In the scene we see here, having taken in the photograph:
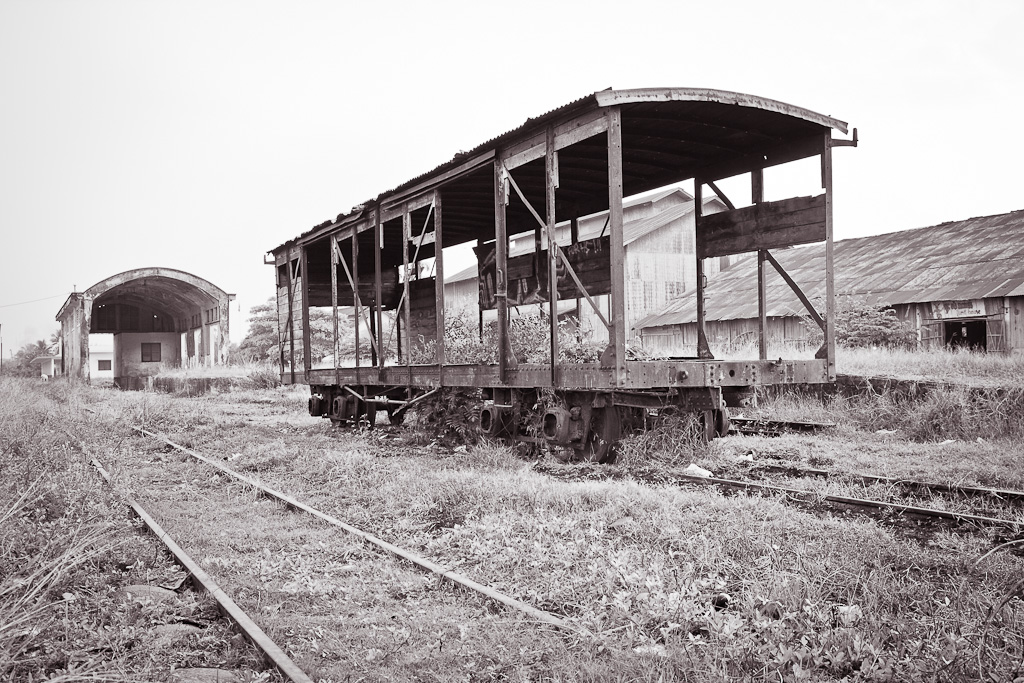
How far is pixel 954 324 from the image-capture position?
18.5 meters

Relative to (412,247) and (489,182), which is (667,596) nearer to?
(489,182)

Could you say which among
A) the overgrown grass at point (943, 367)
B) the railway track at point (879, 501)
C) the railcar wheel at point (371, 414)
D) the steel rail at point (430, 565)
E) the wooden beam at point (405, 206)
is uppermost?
the wooden beam at point (405, 206)

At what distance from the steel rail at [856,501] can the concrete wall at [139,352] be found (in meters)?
39.2

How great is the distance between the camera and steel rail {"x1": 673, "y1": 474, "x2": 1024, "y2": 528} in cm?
545

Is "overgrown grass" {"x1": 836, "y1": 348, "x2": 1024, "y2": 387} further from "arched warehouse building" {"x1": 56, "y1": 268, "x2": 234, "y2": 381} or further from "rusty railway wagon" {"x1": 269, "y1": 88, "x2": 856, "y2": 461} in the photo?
"arched warehouse building" {"x1": 56, "y1": 268, "x2": 234, "y2": 381}

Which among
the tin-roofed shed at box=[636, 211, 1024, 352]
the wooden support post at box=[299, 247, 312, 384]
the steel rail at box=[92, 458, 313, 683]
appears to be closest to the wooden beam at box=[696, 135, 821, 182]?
the tin-roofed shed at box=[636, 211, 1024, 352]

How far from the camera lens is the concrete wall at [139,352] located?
4125cm

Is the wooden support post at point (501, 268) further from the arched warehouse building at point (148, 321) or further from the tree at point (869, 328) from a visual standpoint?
the arched warehouse building at point (148, 321)

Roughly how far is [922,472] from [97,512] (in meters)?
7.90

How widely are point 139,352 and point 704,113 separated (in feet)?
132

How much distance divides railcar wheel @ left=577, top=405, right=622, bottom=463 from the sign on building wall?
12.9 meters

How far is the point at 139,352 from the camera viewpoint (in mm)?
41938

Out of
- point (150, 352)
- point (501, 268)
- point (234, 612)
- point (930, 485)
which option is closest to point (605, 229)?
point (501, 268)

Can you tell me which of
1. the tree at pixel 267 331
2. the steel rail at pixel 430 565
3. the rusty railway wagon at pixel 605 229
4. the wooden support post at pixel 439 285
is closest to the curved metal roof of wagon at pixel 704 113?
the rusty railway wagon at pixel 605 229
